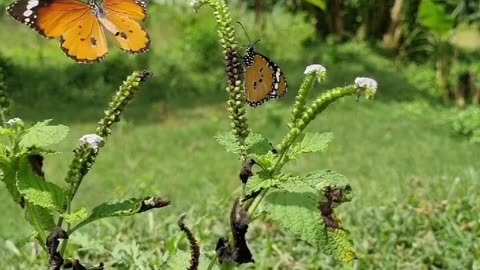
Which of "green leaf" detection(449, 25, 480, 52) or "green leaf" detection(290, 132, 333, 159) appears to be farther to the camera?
"green leaf" detection(449, 25, 480, 52)

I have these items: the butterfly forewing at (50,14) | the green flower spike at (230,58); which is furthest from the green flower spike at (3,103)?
the green flower spike at (230,58)

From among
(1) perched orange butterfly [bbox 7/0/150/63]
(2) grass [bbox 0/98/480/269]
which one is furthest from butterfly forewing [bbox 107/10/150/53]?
(2) grass [bbox 0/98/480/269]

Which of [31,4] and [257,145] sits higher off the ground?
[31,4]

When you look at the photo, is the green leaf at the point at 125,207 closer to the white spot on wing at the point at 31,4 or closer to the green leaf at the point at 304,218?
the green leaf at the point at 304,218

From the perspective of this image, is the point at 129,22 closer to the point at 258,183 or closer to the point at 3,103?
the point at 3,103

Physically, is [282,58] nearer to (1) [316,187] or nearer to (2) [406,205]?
(2) [406,205]

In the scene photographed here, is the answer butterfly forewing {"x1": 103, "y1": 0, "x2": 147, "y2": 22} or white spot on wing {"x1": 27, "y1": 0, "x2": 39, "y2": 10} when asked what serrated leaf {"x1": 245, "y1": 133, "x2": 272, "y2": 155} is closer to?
butterfly forewing {"x1": 103, "y1": 0, "x2": 147, "y2": 22}

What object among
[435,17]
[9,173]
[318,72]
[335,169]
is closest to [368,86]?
Answer: [318,72]
